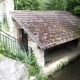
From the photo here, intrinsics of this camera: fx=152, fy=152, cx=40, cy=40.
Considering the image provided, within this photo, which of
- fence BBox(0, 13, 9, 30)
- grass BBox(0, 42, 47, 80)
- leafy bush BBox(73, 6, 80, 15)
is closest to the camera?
grass BBox(0, 42, 47, 80)

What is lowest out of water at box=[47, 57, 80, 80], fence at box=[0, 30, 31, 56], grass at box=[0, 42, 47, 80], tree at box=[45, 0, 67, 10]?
water at box=[47, 57, 80, 80]

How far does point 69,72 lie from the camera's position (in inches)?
427

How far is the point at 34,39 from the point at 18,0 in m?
18.9

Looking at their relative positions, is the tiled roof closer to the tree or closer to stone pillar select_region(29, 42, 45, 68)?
stone pillar select_region(29, 42, 45, 68)

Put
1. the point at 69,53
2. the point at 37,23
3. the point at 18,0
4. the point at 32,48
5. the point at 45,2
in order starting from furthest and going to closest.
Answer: the point at 18,0
the point at 45,2
the point at 69,53
the point at 37,23
the point at 32,48

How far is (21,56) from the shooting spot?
29.5ft

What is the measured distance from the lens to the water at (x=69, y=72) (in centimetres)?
1005

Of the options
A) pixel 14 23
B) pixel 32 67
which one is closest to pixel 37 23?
pixel 14 23

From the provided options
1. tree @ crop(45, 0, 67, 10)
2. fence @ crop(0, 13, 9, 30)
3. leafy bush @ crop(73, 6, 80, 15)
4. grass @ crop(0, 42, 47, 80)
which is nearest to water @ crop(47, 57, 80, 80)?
grass @ crop(0, 42, 47, 80)

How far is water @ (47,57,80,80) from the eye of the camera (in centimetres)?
1005

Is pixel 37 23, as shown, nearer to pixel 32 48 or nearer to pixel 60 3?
pixel 32 48

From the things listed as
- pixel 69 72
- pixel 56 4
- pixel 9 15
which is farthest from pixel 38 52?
pixel 56 4

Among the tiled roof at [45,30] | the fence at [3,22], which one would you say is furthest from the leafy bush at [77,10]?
the fence at [3,22]

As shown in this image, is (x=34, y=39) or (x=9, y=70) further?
(x=34, y=39)
